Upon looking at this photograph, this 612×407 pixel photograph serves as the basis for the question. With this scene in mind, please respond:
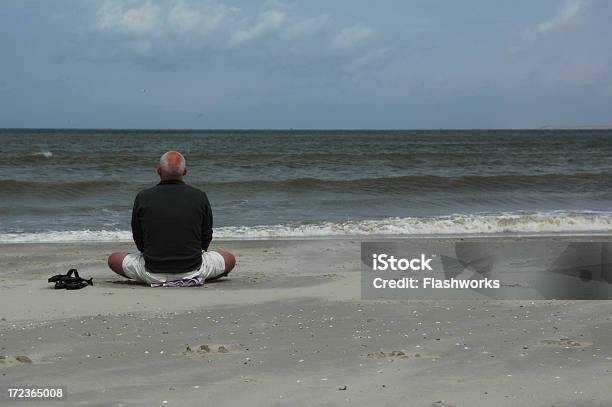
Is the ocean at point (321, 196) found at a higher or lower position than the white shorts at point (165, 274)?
lower

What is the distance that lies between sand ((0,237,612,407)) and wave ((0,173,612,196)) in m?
13.6

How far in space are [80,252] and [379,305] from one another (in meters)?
4.94

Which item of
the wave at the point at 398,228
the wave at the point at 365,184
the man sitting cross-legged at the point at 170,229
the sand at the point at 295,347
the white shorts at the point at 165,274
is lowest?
the wave at the point at 398,228

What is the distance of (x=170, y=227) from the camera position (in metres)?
6.91

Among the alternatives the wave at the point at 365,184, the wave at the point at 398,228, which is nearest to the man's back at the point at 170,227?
the wave at the point at 398,228

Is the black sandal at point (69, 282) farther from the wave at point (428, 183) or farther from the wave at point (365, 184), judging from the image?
the wave at point (428, 183)

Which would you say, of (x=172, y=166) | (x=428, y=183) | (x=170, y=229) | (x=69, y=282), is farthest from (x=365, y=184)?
(x=69, y=282)

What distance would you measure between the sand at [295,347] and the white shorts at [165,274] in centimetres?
10

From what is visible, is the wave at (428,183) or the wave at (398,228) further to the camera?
the wave at (428,183)

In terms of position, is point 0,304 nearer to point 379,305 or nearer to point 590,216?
point 379,305

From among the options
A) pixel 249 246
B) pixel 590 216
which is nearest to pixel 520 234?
pixel 590 216

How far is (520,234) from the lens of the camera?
40.2 feet

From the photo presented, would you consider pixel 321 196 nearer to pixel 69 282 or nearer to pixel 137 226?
pixel 137 226

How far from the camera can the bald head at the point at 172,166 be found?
6988 millimetres
